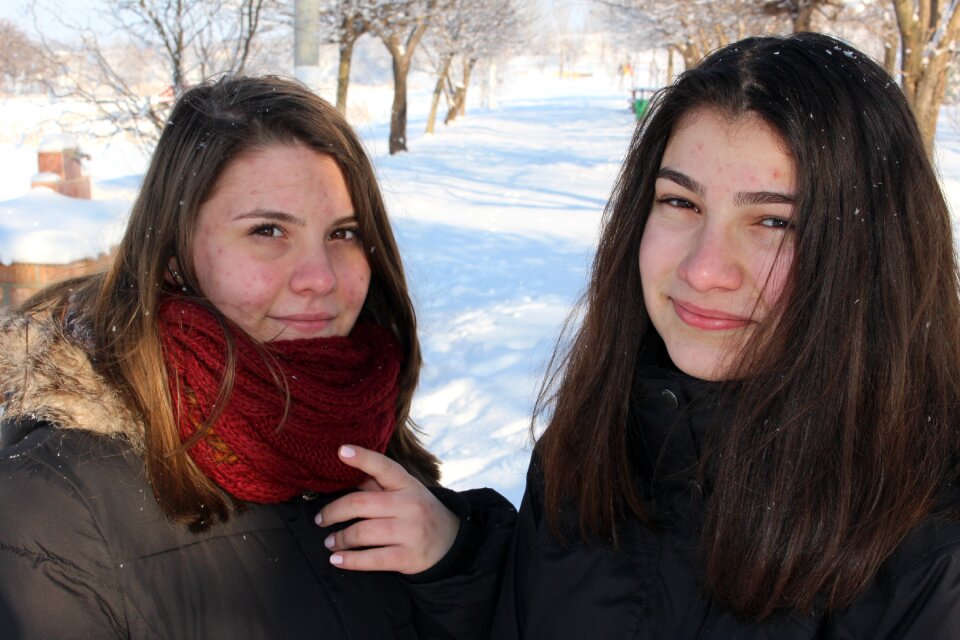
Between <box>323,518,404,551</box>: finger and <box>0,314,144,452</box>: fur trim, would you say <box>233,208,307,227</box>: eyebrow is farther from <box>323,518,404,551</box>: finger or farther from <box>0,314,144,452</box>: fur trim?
<box>323,518,404,551</box>: finger

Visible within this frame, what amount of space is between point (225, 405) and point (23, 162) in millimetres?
23115

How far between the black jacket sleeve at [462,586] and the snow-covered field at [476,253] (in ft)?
1.53

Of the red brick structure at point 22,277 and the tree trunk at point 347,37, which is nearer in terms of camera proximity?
the red brick structure at point 22,277

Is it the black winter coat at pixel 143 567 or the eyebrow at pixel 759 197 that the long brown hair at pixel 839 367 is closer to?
the eyebrow at pixel 759 197

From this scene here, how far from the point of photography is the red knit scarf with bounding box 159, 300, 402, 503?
154cm

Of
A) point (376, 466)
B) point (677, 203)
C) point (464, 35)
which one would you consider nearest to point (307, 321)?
point (376, 466)

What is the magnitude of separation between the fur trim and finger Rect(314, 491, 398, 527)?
15.1 inches

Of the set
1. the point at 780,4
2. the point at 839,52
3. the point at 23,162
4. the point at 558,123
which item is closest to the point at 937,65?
the point at 780,4

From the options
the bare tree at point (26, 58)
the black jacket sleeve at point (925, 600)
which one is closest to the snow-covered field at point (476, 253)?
the bare tree at point (26, 58)

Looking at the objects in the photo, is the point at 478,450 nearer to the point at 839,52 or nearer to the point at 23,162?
the point at 839,52

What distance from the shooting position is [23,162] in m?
21.3

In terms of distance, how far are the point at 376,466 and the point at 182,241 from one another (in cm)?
61

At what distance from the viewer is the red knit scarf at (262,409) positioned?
1.54 metres

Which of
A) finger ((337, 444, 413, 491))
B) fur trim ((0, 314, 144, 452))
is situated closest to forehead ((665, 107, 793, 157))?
finger ((337, 444, 413, 491))
